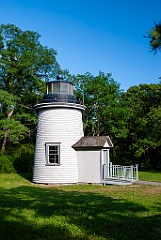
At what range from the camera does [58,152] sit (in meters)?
18.1

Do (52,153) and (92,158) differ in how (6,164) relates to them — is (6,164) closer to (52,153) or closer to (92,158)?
(52,153)

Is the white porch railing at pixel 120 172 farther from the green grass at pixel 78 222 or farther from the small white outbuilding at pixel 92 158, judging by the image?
the green grass at pixel 78 222

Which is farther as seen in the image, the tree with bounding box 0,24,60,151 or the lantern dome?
the tree with bounding box 0,24,60,151

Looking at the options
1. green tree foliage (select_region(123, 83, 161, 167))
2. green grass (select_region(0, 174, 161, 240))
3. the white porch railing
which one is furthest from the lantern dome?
green tree foliage (select_region(123, 83, 161, 167))

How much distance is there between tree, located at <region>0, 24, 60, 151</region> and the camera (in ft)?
91.1

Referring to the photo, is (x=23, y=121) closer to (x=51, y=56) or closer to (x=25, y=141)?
(x=25, y=141)

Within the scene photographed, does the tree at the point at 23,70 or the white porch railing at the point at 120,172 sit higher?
the tree at the point at 23,70

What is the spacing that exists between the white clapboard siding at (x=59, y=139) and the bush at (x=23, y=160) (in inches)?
294

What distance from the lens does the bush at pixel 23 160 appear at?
25531 mm

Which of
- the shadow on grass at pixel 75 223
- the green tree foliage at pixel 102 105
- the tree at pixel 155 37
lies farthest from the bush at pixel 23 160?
the tree at pixel 155 37

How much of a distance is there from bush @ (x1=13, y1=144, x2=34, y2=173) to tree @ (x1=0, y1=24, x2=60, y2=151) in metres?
1.33

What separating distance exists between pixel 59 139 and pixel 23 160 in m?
8.92

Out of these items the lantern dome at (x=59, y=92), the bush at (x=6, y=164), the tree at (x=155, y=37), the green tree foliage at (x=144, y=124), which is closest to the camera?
the tree at (x=155, y=37)

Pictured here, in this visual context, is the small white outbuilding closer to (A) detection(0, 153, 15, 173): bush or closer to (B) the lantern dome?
(B) the lantern dome
